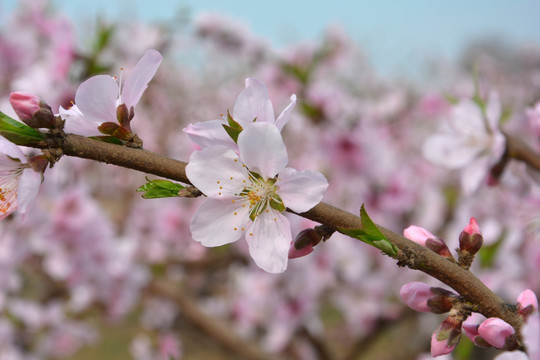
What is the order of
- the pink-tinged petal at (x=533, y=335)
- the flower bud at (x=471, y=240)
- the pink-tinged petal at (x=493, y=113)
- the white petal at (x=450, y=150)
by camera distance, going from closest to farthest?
1. the pink-tinged petal at (x=533, y=335)
2. the flower bud at (x=471, y=240)
3. the pink-tinged petal at (x=493, y=113)
4. the white petal at (x=450, y=150)

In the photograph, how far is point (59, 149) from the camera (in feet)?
2.33

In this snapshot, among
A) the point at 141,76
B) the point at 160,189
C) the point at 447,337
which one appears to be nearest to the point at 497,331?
the point at 447,337

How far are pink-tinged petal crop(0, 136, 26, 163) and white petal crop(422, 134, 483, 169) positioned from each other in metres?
1.30

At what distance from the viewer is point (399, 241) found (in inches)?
26.6

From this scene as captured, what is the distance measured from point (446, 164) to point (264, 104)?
105cm

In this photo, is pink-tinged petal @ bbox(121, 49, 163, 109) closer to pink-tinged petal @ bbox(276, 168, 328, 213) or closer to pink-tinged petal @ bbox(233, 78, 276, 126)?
pink-tinged petal @ bbox(233, 78, 276, 126)

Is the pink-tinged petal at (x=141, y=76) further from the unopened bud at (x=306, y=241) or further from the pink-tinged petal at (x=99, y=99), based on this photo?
the unopened bud at (x=306, y=241)

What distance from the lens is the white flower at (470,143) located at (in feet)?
4.78

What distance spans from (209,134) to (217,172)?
7 centimetres

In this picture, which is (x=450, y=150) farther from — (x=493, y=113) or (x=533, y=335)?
(x=533, y=335)

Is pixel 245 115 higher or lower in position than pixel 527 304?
higher

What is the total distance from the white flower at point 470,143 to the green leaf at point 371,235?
94 cm

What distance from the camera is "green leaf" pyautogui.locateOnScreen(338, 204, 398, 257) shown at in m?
0.64

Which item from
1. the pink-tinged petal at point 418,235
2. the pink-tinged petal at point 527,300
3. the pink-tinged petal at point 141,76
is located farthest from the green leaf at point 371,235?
the pink-tinged petal at point 141,76
